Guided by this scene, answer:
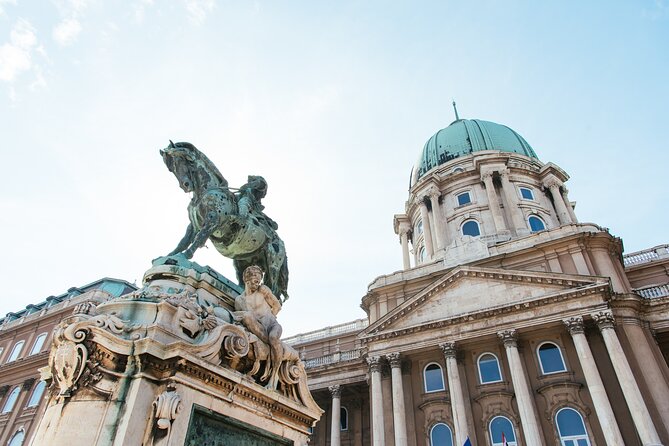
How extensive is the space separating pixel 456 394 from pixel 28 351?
3107cm

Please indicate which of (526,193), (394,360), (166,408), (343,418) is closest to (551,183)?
(526,193)

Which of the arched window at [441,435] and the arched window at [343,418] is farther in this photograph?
the arched window at [343,418]

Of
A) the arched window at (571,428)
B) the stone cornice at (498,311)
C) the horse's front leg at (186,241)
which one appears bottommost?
the horse's front leg at (186,241)

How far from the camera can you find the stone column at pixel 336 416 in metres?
28.0

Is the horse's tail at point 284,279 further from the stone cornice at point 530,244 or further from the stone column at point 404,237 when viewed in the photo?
the stone column at point 404,237

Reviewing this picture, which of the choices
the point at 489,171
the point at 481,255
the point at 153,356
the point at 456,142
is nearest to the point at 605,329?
Answer: the point at 481,255

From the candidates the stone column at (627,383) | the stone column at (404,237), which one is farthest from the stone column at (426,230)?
the stone column at (627,383)

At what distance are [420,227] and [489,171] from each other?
8370 mm

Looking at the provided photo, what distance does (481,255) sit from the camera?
99.9 ft

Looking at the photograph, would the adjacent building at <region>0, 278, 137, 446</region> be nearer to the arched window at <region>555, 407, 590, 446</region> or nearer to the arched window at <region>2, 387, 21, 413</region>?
the arched window at <region>2, 387, 21, 413</region>

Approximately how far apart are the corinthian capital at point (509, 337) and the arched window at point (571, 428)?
3.73 m

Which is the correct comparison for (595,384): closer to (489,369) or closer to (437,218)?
(489,369)

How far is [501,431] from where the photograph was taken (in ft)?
74.0

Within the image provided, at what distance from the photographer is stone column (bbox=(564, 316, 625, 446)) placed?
18688mm
